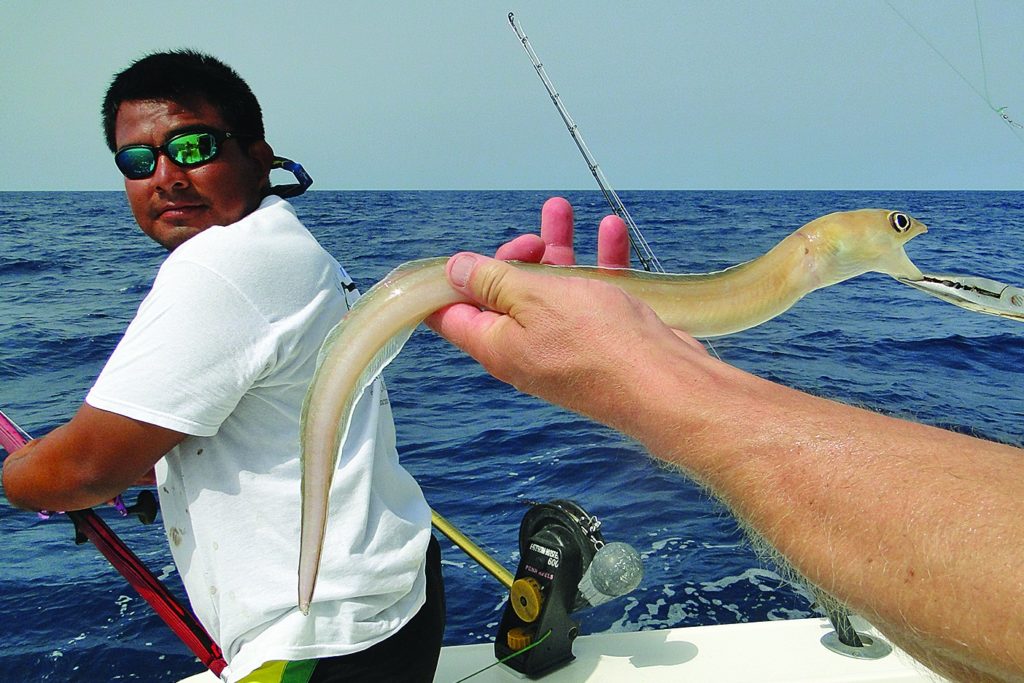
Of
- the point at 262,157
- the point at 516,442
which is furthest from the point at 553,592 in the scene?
the point at 516,442

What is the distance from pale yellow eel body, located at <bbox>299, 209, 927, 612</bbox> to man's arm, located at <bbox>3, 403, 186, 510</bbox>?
0.40 m

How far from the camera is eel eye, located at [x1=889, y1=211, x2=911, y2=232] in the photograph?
1.76 meters

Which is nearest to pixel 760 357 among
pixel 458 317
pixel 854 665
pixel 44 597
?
pixel 854 665

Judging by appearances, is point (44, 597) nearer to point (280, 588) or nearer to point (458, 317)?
point (280, 588)

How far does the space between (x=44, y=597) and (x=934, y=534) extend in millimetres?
5481

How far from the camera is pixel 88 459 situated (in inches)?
72.4

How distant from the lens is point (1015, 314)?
1.55m

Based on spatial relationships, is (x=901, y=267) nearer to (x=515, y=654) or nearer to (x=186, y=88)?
(x=515, y=654)

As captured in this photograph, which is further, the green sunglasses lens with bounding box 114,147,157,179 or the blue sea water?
the blue sea water

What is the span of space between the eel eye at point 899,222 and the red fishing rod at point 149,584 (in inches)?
89.0

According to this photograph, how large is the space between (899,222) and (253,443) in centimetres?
163

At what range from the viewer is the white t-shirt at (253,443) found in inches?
68.8

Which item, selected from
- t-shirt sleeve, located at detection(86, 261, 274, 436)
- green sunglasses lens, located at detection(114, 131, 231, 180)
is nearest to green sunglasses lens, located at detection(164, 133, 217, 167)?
green sunglasses lens, located at detection(114, 131, 231, 180)

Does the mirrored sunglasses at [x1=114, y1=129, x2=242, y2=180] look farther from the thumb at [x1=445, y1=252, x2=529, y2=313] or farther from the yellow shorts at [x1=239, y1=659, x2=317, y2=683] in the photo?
the yellow shorts at [x1=239, y1=659, x2=317, y2=683]
